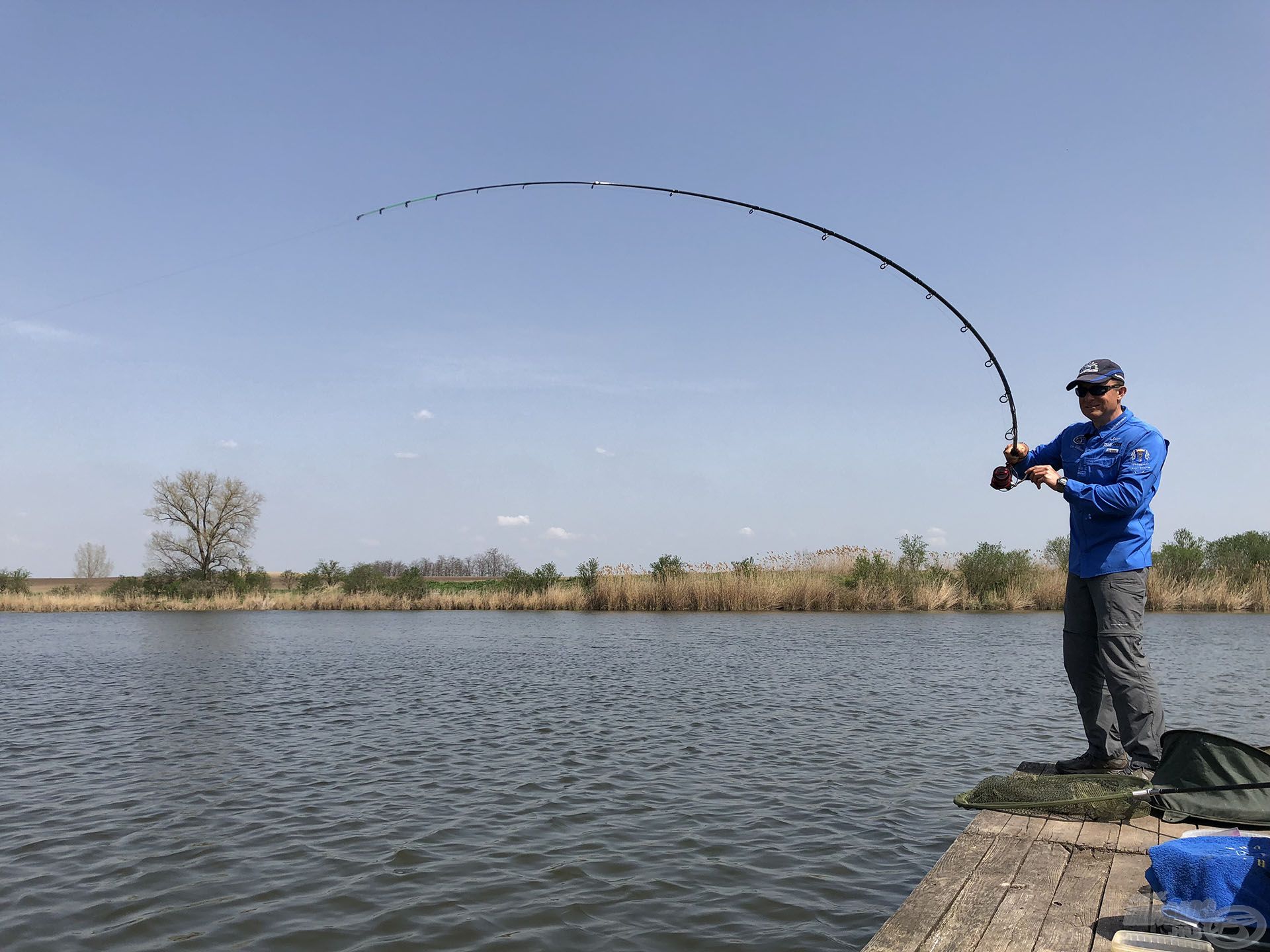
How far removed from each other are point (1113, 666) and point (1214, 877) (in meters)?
2.19

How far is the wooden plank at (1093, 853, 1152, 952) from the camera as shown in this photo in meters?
2.99

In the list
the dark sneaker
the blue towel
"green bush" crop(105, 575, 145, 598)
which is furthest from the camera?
"green bush" crop(105, 575, 145, 598)

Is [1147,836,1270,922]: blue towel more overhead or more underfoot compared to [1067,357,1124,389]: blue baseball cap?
more underfoot

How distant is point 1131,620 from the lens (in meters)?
4.91

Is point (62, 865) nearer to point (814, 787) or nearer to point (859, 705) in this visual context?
point (814, 787)

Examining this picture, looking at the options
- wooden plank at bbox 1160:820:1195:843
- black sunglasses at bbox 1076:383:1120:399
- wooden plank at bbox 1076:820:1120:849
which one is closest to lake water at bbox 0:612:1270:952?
wooden plank at bbox 1076:820:1120:849

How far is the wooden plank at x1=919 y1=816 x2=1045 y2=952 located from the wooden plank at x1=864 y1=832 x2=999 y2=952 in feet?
0.08

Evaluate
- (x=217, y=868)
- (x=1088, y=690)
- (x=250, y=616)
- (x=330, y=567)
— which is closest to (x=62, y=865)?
(x=217, y=868)

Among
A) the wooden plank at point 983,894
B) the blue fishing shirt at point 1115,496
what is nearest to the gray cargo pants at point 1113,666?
the blue fishing shirt at point 1115,496

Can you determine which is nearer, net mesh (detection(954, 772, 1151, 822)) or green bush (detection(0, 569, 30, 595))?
net mesh (detection(954, 772, 1151, 822))

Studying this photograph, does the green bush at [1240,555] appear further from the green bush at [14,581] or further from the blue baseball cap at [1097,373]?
the green bush at [14,581]

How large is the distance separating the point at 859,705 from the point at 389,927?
7511 mm

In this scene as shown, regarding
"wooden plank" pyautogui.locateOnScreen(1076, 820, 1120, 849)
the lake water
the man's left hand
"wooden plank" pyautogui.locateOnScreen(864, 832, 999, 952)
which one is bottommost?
the lake water

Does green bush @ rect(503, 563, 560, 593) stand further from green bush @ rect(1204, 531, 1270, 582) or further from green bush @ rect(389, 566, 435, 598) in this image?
green bush @ rect(1204, 531, 1270, 582)
